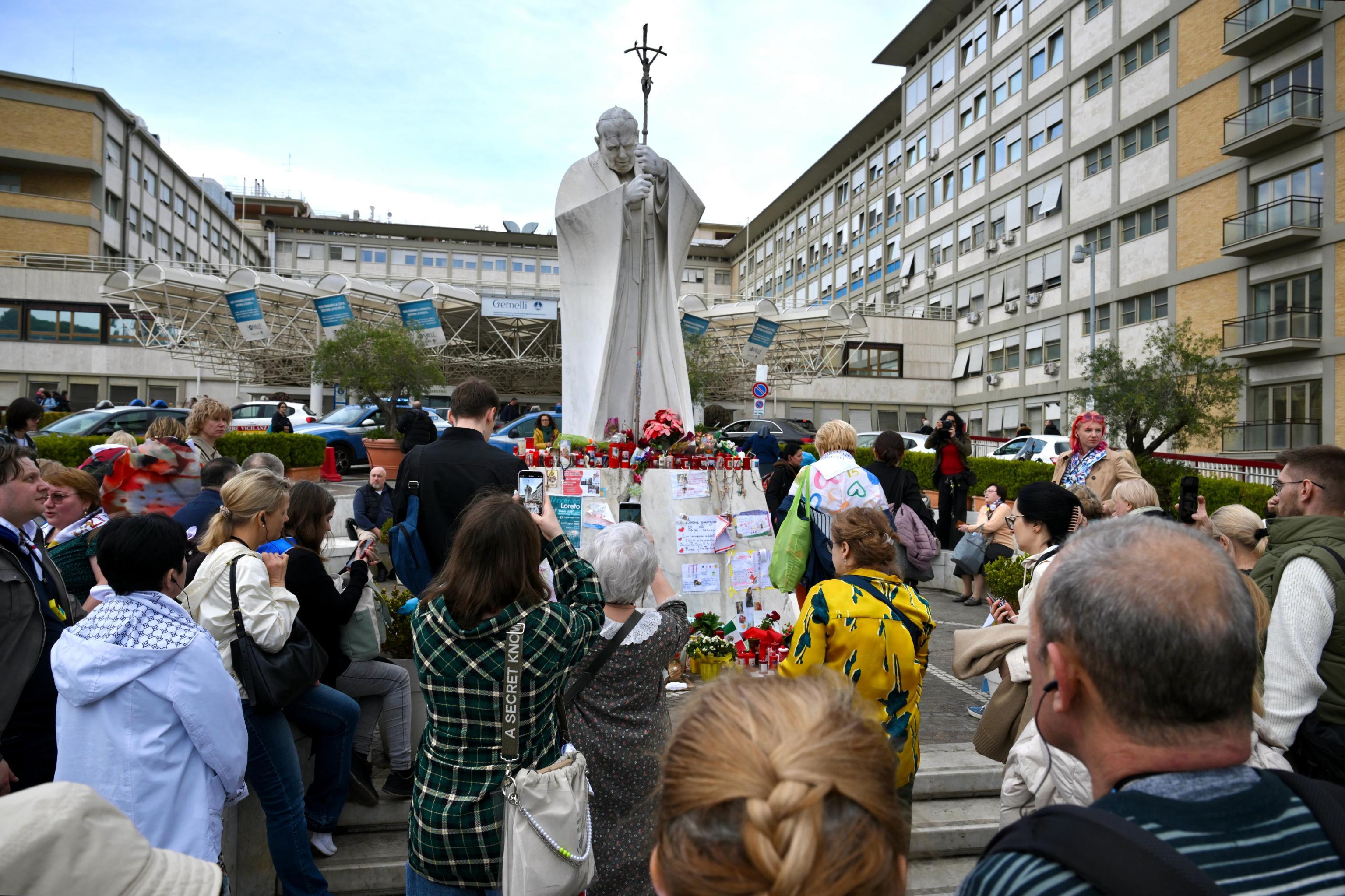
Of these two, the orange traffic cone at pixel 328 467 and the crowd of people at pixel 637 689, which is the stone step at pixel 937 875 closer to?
the crowd of people at pixel 637 689

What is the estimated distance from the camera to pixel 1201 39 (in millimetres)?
26328

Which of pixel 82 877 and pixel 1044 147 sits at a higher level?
pixel 1044 147

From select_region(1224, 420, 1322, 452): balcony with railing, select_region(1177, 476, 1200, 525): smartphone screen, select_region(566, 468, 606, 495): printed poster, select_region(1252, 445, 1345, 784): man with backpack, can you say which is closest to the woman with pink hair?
select_region(1177, 476, 1200, 525): smartphone screen

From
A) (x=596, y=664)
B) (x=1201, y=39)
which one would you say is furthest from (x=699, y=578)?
(x=1201, y=39)

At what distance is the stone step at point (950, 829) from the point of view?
399cm

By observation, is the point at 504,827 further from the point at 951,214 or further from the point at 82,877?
the point at 951,214

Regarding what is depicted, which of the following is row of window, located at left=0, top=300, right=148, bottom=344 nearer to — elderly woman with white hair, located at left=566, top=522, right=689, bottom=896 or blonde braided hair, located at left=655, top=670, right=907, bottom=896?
elderly woman with white hair, located at left=566, top=522, right=689, bottom=896

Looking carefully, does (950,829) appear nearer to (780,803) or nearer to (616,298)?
(780,803)

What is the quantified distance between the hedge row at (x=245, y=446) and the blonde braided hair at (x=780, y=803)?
13.3m

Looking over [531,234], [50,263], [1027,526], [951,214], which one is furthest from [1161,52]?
[50,263]

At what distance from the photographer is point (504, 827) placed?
2396 mm

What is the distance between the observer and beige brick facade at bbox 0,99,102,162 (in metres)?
37.4

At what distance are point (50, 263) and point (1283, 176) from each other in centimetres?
4546

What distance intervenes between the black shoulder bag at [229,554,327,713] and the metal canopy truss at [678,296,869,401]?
76.8 ft
